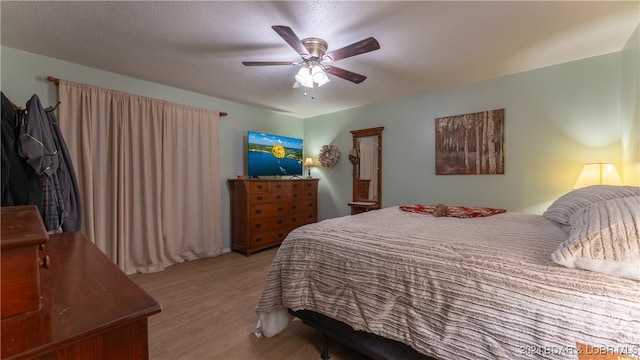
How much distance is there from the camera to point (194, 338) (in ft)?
6.13

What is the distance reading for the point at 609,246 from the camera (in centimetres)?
96

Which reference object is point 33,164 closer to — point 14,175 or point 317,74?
point 14,175

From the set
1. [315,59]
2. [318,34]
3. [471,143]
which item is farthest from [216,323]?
[471,143]

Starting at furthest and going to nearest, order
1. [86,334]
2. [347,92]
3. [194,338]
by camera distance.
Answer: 1. [347,92]
2. [194,338]
3. [86,334]

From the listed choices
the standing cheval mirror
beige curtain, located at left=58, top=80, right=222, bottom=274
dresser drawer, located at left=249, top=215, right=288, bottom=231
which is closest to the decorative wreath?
the standing cheval mirror

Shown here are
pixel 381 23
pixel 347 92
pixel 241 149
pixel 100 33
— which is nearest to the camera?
pixel 381 23

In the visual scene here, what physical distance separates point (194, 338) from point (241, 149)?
2873mm

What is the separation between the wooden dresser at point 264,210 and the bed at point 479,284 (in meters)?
2.07

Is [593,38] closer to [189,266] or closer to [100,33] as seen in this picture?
[100,33]

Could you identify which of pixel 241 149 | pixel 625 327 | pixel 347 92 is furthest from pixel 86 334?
pixel 241 149

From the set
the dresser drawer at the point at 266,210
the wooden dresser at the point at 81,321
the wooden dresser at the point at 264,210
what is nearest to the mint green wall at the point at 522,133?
the wooden dresser at the point at 264,210

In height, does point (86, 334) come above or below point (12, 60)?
below

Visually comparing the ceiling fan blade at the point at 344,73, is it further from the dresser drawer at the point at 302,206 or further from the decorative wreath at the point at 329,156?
the dresser drawer at the point at 302,206

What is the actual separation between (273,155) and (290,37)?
106 inches
